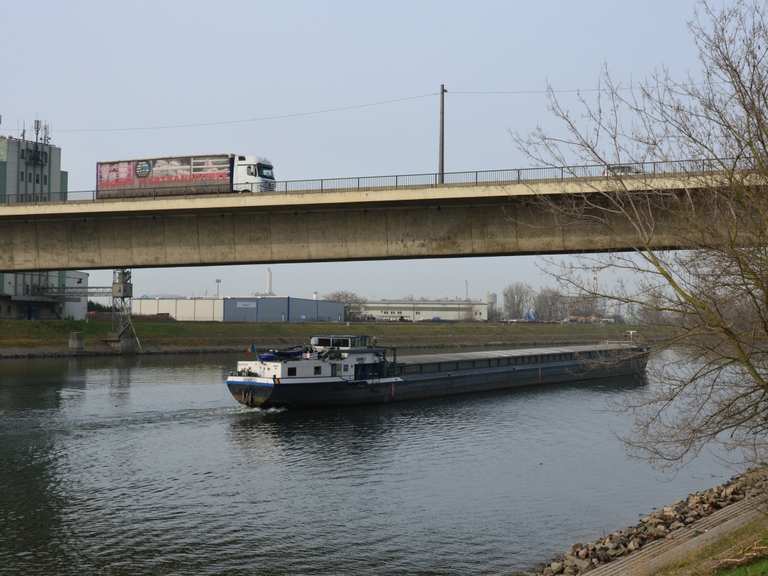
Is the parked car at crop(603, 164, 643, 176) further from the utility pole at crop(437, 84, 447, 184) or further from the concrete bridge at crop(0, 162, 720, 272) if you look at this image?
the utility pole at crop(437, 84, 447, 184)

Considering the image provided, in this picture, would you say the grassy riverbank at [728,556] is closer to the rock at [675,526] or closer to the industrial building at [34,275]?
the rock at [675,526]

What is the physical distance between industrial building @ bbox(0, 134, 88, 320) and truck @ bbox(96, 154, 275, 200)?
52.2 metres

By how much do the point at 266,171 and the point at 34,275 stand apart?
64.7 meters

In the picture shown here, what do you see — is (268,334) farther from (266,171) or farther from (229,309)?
(266,171)

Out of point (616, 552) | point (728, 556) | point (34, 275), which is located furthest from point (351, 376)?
point (34, 275)

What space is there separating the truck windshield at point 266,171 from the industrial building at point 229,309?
285 ft

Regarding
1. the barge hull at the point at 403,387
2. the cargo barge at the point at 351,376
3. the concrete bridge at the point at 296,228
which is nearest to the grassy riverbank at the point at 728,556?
the concrete bridge at the point at 296,228

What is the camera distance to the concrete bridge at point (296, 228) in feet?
111

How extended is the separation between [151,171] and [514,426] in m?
29.4

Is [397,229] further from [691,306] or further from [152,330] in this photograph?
[152,330]

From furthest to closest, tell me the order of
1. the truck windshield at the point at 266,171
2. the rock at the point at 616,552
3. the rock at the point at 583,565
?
the truck windshield at the point at 266,171 < the rock at the point at 616,552 < the rock at the point at 583,565

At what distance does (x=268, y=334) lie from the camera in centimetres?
11244

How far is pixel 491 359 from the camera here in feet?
223

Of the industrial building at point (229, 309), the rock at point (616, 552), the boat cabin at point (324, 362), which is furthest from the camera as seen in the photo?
the industrial building at point (229, 309)
